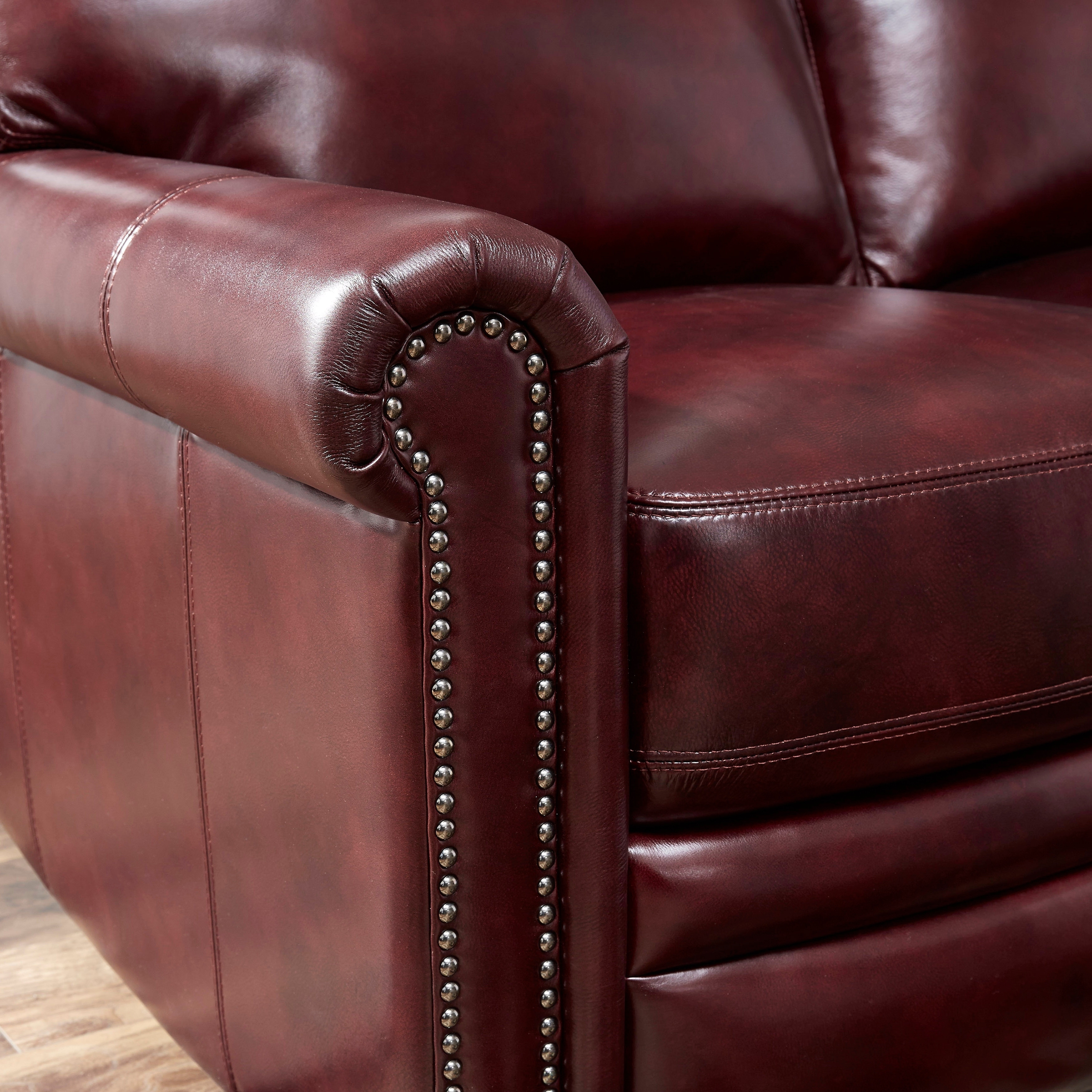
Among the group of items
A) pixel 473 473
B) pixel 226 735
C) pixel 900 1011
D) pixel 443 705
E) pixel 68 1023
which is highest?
pixel 473 473

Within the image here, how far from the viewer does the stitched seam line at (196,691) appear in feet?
2.77

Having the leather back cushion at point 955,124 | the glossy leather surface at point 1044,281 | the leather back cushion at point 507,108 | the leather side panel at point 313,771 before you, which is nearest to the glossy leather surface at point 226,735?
the leather side panel at point 313,771

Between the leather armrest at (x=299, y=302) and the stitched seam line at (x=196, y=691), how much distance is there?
0.06 metres

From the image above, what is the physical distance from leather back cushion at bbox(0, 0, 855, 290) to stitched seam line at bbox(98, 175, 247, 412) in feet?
1.12

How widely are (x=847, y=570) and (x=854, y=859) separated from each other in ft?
0.58

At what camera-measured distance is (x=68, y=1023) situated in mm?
1141

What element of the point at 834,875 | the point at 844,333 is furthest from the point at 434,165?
the point at 834,875

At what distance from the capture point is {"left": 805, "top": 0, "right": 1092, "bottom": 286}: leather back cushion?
4.75ft

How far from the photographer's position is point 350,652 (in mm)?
697

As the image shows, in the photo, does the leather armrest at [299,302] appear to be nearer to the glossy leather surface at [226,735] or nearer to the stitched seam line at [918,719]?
the glossy leather surface at [226,735]

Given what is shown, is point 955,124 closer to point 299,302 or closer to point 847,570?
point 847,570

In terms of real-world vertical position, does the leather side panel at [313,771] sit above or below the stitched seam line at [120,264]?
below

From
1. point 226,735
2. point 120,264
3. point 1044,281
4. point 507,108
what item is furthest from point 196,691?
point 1044,281

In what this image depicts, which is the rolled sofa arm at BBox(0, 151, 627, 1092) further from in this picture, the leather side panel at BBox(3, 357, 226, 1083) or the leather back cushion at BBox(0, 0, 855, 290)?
the leather back cushion at BBox(0, 0, 855, 290)
